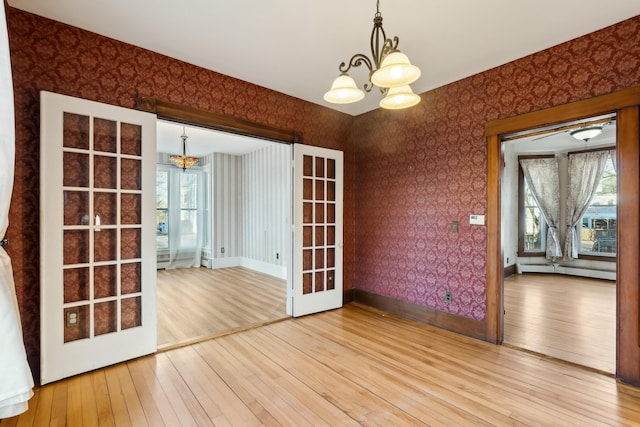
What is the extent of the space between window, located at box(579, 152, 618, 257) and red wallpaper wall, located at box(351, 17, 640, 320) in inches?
199

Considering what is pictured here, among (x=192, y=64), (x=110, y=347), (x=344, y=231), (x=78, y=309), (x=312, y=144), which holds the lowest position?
→ (x=110, y=347)

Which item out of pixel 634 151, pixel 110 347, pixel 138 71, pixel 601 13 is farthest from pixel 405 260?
pixel 138 71

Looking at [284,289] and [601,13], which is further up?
[601,13]

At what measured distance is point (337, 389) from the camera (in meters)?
2.34

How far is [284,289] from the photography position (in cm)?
529

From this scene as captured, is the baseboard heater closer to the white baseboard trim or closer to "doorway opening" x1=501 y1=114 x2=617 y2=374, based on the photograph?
"doorway opening" x1=501 y1=114 x2=617 y2=374

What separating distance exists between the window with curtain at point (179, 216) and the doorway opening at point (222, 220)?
22 millimetres

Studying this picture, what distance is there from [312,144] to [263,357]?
2.72 meters

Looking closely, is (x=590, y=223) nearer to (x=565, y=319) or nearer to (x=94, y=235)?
(x=565, y=319)

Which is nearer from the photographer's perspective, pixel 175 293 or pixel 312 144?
pixel 312 144

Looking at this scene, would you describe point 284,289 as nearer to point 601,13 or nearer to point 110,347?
point 110,347

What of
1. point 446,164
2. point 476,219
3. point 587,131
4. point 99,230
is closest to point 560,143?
point 587,131

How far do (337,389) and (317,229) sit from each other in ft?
7.22

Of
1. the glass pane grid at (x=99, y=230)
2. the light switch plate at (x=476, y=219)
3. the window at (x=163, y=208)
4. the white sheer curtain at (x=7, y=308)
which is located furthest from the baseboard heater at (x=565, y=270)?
the window at (x=163, y=208)
